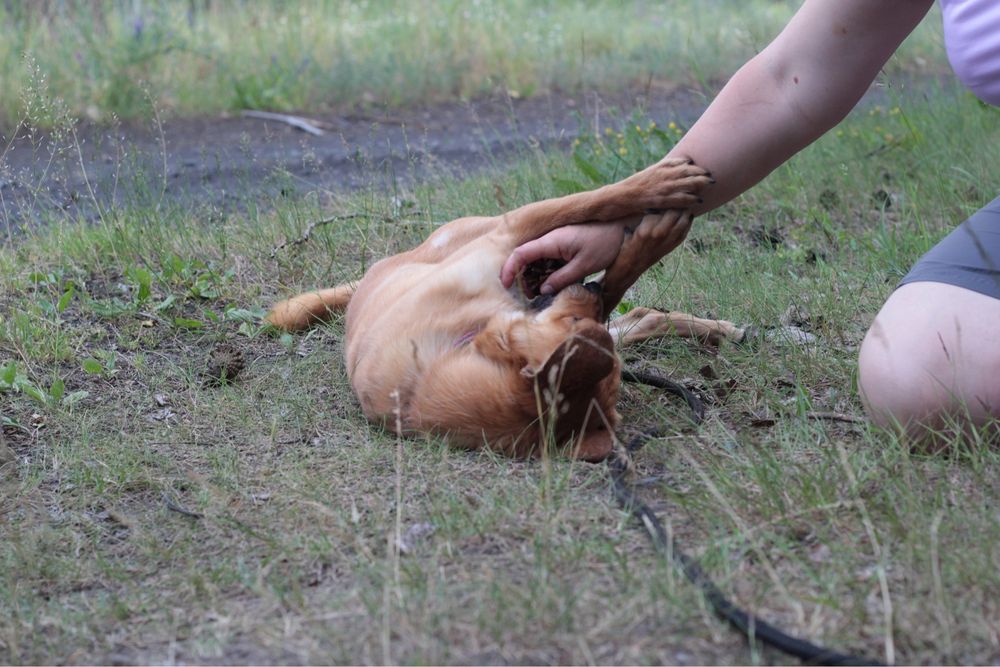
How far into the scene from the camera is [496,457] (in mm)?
2336

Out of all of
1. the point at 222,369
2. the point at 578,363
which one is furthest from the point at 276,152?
the point at 578,363

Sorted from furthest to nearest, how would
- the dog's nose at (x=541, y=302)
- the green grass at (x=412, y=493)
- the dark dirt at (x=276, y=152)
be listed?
1. the dark dirt at (x=276, y=152)
2. the dog's nose at (x=541, y=302)
3. the green grass at (x=412, y=493)

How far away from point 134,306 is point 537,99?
186 inches

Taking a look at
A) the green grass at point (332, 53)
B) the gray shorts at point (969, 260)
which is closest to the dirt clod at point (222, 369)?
the gray shorts at point (969, 260)

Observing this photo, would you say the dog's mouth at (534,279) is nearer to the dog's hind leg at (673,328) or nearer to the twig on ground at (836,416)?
the dog's hind leg at (673,328)

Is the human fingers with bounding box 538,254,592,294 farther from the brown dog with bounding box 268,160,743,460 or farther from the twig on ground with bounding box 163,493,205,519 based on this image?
the twig on ground with bounding box 163,493,205,519

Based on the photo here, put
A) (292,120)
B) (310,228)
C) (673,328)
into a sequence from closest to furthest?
1. (673,328)
2. (310,228)
3. (292,120)

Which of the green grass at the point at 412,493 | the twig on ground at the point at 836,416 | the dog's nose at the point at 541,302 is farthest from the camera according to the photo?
the dog's nose at the point at 541,302

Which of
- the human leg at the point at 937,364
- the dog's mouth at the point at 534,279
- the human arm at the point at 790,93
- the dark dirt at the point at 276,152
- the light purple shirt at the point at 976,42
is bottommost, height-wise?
the dark dirt at the point at 276,152

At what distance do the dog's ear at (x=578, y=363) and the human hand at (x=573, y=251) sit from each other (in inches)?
14.0

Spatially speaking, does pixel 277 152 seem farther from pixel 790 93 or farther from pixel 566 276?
pixel 790 93

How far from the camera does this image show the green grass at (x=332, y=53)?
6574 mm

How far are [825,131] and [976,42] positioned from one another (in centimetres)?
37

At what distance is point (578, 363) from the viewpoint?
211 cm
